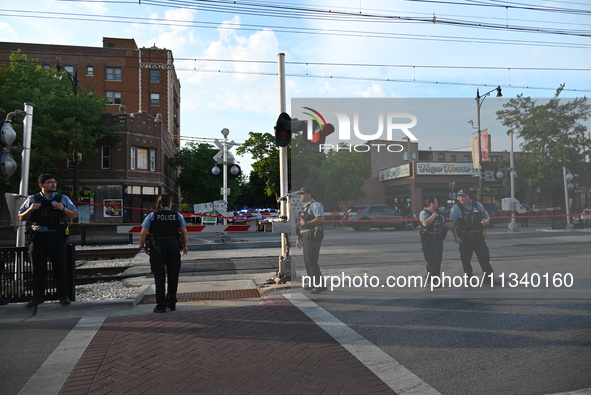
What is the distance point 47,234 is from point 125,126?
30.8 metres

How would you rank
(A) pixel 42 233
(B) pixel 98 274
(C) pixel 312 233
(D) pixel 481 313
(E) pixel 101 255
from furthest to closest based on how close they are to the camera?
(E) pixel 101 255, (B) pixel 98 274, (C) pixel 312 233, (A) pixel 42 233, (D) pixel 481 313

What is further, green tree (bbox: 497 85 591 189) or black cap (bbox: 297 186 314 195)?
black cap (bbox: 297 186 314 195)

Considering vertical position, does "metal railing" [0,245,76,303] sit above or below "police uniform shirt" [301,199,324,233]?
below

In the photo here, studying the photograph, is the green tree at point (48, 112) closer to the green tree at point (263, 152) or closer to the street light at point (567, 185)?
the green tree at point (263, 152)

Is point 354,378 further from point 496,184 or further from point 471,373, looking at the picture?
point 496,184

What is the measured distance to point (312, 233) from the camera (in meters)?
7.43

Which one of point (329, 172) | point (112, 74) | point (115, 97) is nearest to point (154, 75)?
point (112, 74)

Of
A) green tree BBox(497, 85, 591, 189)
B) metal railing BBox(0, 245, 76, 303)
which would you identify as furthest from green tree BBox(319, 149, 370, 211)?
metal railing BBox(0, 245, 76, 303)

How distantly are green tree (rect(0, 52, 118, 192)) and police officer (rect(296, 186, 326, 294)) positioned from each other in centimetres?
2614

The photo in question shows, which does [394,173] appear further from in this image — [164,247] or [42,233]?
[42,233]

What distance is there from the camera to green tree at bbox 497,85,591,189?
7.17m

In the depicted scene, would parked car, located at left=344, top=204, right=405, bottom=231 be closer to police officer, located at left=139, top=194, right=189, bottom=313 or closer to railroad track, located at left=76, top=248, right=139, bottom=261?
police officer, located at left=139, top=194, right=189, bottom=313

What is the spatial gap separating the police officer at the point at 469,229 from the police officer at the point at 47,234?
5514 millimetres

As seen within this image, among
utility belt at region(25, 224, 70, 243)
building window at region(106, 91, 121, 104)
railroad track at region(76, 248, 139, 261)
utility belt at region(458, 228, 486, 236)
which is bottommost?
railroad track at region(76, 248, 139, 261)
